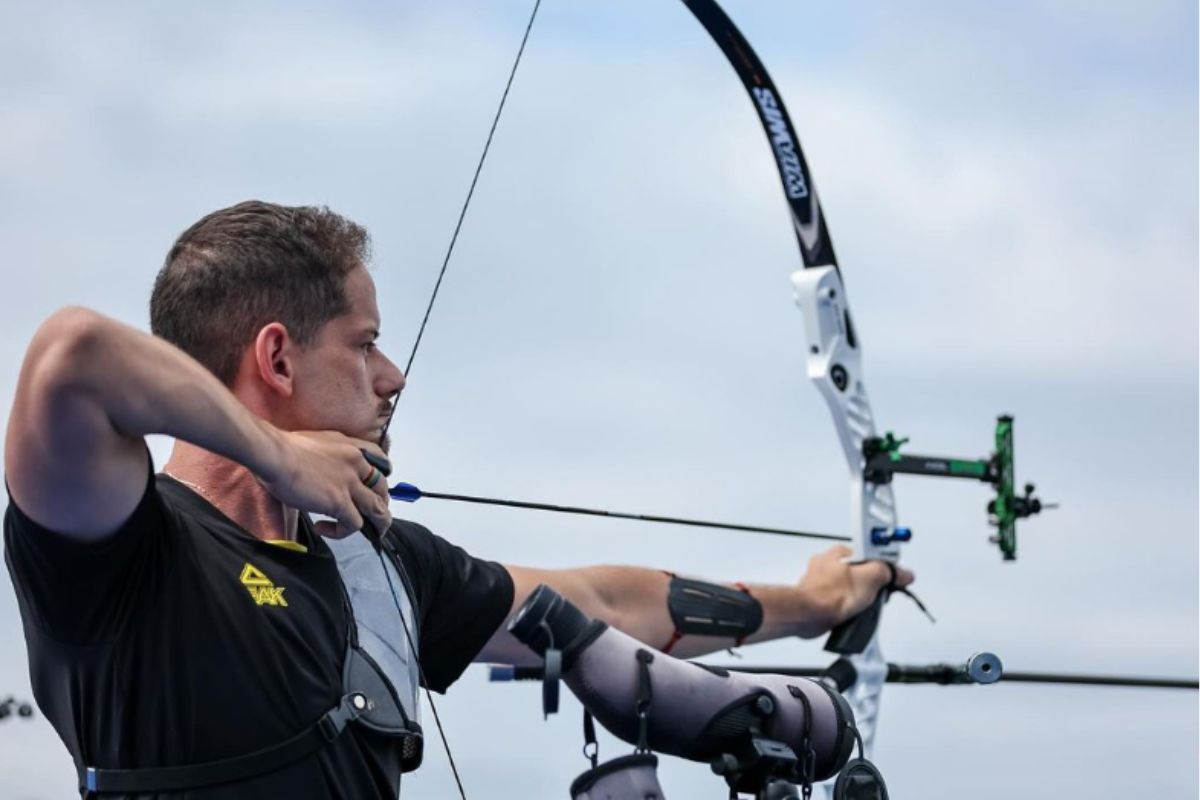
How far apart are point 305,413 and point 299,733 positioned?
0.53 metres

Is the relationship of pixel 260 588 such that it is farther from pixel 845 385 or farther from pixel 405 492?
pixel 845 385

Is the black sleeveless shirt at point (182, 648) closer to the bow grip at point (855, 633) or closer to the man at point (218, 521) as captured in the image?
the man at point (218, 521)

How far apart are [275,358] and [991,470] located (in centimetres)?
499

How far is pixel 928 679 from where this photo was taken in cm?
606

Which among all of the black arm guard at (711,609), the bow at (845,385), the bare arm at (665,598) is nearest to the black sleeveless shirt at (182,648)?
the bare arm at (665,598)

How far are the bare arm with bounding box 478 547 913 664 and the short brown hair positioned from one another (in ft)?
2.72

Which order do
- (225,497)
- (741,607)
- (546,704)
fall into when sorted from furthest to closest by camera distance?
(741,607), (225,497), (546,704)

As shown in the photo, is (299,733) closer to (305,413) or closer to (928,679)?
(305,413)

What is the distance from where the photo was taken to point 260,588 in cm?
286

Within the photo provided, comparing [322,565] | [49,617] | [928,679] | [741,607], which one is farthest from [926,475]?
[49,617]

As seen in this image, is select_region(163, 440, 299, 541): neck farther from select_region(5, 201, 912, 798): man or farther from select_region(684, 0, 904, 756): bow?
select_region(684, 0, 904, 756): bow

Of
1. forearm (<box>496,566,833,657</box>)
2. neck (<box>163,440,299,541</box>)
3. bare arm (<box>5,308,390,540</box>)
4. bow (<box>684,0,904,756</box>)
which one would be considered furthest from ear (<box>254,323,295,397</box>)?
bow (<box>684,0,904,756</box>)

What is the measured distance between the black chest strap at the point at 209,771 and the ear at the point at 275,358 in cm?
54

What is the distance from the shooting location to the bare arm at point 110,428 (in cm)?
230
